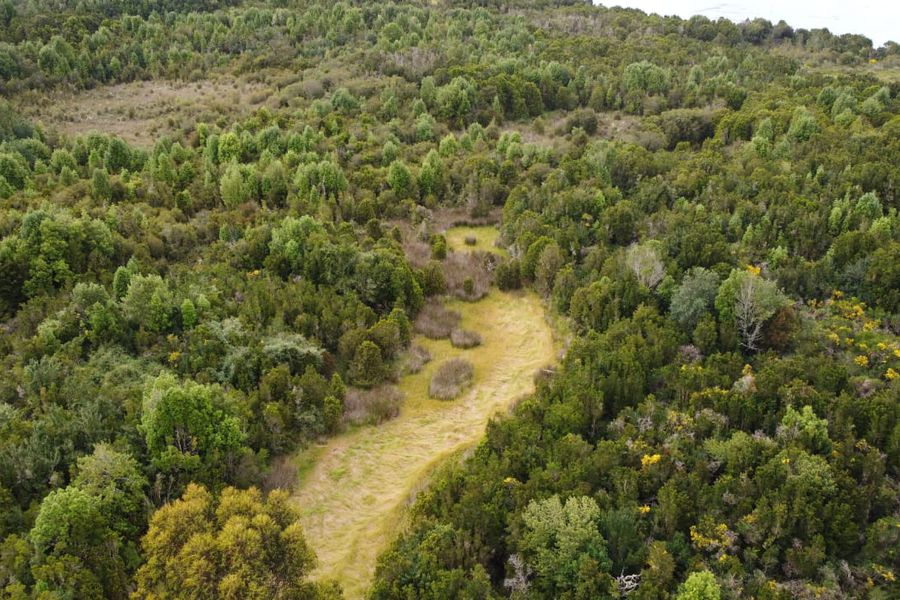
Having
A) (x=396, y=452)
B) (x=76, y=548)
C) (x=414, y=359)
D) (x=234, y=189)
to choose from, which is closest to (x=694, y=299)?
(x=414, y=359)

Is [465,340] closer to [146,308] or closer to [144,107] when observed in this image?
[146,308]

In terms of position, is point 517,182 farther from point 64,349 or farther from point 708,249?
point 64,349

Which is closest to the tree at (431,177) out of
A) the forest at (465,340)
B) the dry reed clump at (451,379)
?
the forest at (465,340)

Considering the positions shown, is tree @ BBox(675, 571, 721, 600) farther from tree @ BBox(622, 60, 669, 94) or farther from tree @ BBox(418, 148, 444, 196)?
tree @ BBox(622, 60, 669, 94)

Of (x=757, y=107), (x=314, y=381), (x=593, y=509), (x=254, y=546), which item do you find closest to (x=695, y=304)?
(x=593, y=509)

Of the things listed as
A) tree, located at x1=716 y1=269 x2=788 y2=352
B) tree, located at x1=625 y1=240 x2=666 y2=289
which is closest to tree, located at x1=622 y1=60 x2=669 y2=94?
tree, located at x1=625 y1=240 x2=666 y2=289

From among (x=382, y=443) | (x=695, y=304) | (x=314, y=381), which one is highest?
(x=695, y=304)
